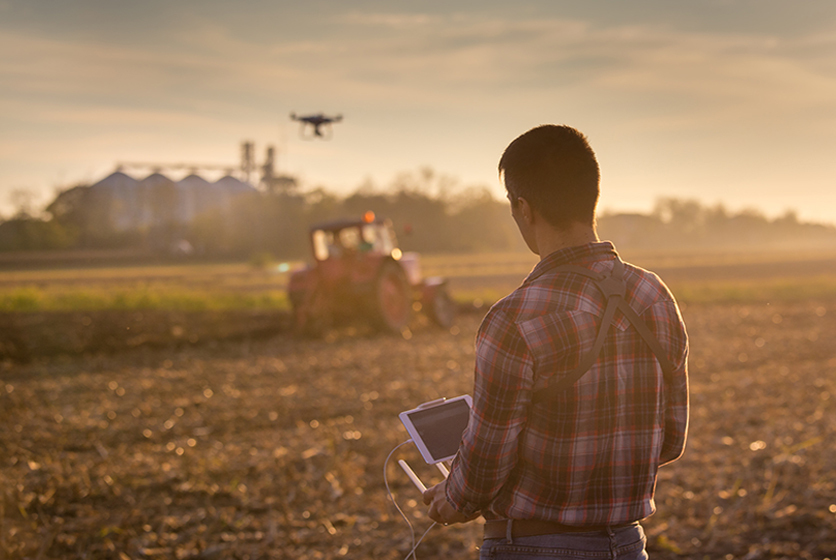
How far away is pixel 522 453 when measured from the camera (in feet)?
4.75

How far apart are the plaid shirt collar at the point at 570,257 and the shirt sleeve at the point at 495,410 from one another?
16 centimetres

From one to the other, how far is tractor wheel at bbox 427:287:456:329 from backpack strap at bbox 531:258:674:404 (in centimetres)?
1135

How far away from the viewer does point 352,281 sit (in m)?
11.4

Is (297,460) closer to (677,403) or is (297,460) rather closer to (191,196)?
(677,403)

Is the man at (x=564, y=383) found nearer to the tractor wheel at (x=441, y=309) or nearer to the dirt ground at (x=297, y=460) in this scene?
the dirt ground at (x=297, y=460)

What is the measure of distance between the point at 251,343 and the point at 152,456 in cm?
619

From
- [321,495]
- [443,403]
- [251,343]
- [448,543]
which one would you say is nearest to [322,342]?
[251,343]

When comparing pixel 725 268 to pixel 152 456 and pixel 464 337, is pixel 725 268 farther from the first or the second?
pixel 152 456

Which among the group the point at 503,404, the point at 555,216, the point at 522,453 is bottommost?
the point at 522,453

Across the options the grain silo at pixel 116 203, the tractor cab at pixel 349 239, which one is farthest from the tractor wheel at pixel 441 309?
the grain silo at pixel 116 203

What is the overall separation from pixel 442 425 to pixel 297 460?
12.7 feet

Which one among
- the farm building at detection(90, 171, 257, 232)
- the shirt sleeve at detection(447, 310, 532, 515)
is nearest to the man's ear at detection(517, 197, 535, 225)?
the shirt sleeve at detection(447, 310, 532, 515)

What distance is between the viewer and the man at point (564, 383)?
4.49 ft

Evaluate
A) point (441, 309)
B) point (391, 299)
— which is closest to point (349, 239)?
point (391, 299)
